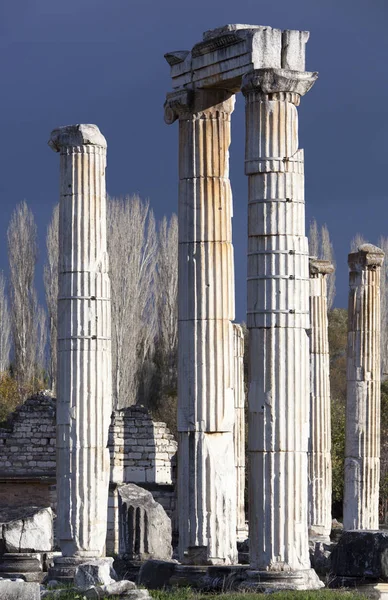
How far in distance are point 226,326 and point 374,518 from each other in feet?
38.2

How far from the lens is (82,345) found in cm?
2548

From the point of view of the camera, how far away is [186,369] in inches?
870

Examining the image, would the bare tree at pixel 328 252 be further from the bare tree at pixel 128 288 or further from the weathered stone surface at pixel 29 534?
the weathered stone surface at pixel 29 534

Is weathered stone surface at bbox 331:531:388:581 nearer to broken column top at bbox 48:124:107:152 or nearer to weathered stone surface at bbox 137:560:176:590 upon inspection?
weathered stone surface at bbox 137:560:176:590

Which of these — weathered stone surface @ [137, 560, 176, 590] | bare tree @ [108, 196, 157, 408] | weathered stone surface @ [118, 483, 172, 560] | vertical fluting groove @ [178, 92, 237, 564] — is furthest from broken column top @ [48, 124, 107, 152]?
bare tree @ [108, 196, 157, 408]

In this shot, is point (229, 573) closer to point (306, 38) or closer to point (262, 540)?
point (262, 540)

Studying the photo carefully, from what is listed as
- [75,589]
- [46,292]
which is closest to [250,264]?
[75,589]

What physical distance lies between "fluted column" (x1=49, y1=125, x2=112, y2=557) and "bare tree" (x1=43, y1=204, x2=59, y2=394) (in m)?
30.5

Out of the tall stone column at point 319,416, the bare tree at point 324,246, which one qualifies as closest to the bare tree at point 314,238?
the bare tree at point 324,246

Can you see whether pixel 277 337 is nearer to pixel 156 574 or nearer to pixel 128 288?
pixel 156 574

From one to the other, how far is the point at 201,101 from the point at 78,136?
400 centimetres

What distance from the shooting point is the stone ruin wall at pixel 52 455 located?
3816 centimetres

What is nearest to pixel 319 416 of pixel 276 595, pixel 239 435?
pixel 239 435

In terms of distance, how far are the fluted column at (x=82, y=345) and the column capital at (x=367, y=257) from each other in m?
8.26
